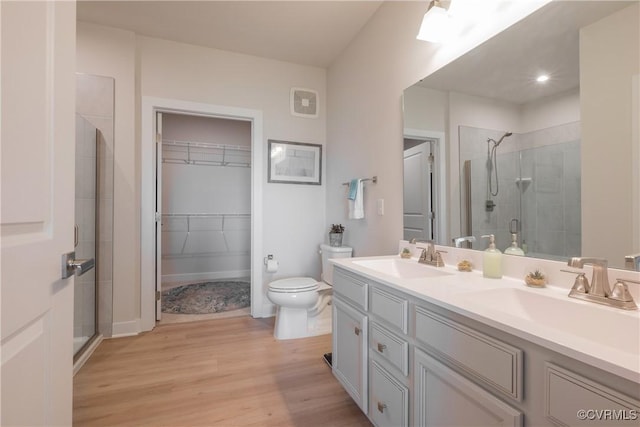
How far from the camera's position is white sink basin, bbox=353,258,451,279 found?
4.90 feet

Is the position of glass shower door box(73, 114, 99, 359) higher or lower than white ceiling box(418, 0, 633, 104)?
lower

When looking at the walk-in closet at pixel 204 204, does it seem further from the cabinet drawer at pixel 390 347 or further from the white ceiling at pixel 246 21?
the cabinet drawer at pixel 390 347

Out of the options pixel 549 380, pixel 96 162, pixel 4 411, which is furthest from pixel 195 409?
pixel 96 162

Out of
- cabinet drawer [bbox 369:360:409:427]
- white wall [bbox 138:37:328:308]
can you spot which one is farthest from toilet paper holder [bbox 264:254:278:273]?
cabinet drawer [bbox 369:360:409:427]

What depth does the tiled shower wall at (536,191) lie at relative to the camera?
40.4 inches

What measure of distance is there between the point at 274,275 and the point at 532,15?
263 cm

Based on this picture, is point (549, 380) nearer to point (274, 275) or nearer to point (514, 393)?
point (514, 393)

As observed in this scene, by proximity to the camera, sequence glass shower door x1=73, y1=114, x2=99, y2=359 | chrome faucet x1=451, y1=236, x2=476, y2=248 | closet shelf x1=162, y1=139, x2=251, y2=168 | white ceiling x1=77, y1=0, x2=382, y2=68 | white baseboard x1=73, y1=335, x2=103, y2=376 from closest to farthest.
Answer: chrome faucet x1=451, y1=236, x2=476, y2=248, white baseboard x1=73, y1=335, x2=103, y2=376, glass shower door x1=73, y1=114, x2=99, y2=359, white ceiling x1=77, y1=0, x2=382, y2=68, closet shelf x1=162, y1=139, x2=251, y2=168

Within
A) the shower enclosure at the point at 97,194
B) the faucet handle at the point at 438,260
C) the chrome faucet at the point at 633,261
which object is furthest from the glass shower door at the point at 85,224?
the chrome faucet at the point at 633,261

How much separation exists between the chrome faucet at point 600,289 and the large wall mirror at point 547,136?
3.5 inches

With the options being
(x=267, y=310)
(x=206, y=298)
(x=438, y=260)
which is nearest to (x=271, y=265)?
(x=267, y=310)

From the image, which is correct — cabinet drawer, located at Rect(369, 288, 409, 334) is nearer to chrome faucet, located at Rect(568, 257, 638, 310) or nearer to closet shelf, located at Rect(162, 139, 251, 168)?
chrome faucet, located at Rect(568, 257, 638, 310)

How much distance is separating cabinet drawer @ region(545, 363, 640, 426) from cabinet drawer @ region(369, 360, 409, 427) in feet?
1.77

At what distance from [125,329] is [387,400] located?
7.59 ft
